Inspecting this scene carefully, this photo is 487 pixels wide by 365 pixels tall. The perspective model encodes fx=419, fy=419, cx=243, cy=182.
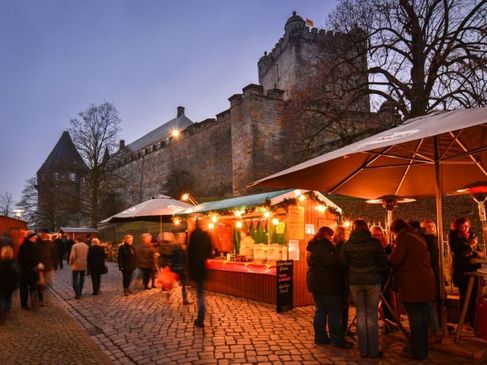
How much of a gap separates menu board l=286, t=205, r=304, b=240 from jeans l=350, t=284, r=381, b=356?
334 cm

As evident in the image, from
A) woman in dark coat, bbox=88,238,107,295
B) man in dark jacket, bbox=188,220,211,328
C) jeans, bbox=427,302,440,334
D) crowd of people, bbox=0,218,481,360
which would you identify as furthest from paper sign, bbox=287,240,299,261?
woman in dark coat, bbox=88,238,107,295

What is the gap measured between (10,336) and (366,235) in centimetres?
497

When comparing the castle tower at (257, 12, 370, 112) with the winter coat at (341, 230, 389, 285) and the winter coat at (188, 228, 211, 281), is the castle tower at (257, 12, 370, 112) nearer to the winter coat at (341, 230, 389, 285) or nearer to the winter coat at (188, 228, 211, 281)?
the winter coat at (188, 228, 211, 281)

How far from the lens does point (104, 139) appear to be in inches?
1211

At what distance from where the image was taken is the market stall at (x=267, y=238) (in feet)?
25.7

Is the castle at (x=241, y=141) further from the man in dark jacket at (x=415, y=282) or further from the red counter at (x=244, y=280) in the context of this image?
the man in dark jacket at (x=415, y=282)

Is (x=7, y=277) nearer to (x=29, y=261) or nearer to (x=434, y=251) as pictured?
(x=29, y=261)

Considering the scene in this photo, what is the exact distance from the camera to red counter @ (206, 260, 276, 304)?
8.02 metres

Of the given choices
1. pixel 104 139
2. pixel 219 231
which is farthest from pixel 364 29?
A: pixel 104 139

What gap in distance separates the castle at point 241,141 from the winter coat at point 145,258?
943cm

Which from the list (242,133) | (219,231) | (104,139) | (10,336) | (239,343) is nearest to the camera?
(239,343)

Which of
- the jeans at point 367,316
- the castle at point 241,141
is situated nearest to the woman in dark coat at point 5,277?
the jeans at point 367,316

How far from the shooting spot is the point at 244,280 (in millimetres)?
8719

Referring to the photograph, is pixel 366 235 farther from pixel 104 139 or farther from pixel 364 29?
pixel 104 139
